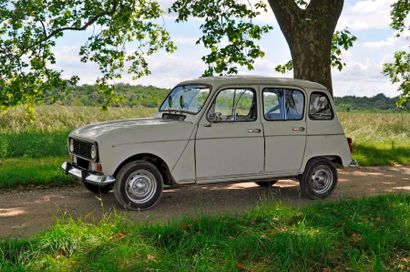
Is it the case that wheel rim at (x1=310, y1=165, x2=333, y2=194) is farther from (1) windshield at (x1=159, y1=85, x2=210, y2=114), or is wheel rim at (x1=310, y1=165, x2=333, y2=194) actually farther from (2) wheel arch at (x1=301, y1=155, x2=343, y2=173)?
(1) windshield at (x1=159, y1=85, x2=210, y2=114)

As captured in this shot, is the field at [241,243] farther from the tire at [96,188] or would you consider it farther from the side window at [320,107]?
the tire at [96,188]

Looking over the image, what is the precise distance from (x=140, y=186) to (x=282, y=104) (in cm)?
285

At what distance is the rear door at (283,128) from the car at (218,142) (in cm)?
2

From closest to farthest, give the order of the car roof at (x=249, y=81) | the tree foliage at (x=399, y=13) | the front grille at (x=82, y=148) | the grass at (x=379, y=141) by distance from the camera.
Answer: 1. the front grille at (x=82, y=148)
2. the car roof at (x=249, y=81)
3. the grass at (x=379, y=141)
4. the tree foliage at (x=399, y=13)

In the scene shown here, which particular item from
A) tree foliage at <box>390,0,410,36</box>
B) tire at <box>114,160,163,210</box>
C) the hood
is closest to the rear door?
the hood

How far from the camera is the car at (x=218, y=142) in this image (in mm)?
7949

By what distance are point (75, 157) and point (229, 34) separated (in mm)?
8259

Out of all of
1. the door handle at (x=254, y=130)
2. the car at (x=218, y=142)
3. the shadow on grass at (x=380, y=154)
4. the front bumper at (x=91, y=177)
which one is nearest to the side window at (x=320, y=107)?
the car at (x=218, y=142)

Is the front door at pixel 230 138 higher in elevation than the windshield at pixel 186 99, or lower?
lower

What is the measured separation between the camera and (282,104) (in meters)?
9.20

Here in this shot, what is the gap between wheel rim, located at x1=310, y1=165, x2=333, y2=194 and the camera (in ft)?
31.3

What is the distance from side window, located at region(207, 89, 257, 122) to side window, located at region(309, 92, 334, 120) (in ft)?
4.12

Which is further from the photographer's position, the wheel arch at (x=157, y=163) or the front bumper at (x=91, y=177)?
the wheel arch at (x=157, y=163)

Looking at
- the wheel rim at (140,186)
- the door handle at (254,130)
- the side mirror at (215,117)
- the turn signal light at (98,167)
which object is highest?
the side mirror at (215,117)
